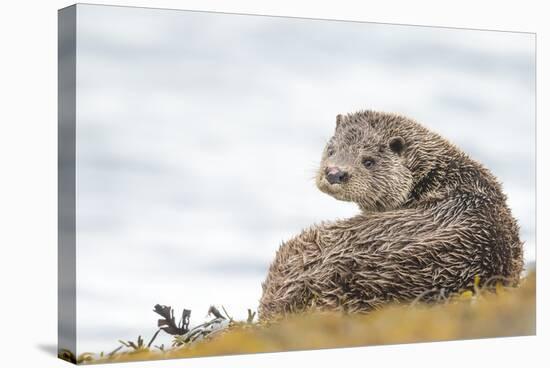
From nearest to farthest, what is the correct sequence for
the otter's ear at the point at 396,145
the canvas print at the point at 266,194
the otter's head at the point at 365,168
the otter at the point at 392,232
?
1. the canvas print at the point at 266,194
2. the otter at the point at 392,232
3. the otter's head at the point at 365,168
4. the otter's ear at the point at 396,145

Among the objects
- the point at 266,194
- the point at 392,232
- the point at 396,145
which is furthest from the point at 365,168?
the point at 266,194

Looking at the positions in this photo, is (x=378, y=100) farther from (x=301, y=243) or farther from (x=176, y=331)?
(x=176, y=331)

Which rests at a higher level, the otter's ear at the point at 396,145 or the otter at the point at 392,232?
the otter's ear at the point at 396,145

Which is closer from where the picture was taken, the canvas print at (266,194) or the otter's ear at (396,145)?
the canvas print at (266,194)

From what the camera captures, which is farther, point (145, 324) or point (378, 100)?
point (378, 100)

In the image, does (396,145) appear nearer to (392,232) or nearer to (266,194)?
(392,232)

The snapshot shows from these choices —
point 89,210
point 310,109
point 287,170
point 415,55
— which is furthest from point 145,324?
point 415,55
